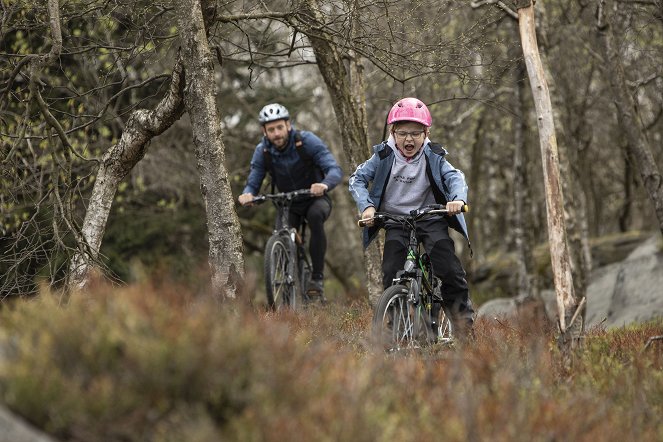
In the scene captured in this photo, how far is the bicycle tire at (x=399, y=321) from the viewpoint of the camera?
652 centimetres

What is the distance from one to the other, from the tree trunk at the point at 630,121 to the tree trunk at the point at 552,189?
9.28 ft

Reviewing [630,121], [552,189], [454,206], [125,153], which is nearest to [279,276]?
[125,153]

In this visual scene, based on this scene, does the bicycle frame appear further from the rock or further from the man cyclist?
the rock

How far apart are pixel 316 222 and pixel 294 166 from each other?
0.70 m

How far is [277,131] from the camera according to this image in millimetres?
10266

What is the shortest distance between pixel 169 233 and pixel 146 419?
12.8 meters

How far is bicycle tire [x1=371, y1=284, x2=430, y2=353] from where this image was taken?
652 centimetres

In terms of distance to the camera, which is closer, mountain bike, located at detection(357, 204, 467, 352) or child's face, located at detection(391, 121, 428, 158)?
mountain bike, located at detection(357, 204, 467, 352)

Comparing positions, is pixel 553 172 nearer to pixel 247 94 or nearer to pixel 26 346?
pixel 26 346

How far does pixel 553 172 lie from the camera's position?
6.86m

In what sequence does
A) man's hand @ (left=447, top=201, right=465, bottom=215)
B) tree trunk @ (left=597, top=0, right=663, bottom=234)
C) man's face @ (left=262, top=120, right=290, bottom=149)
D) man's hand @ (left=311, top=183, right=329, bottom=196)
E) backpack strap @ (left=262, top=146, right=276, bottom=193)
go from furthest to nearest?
1. backpack strap @ (left=262, top=146, right=276, bottom=193)
2. man's face @ (left=262, top=120, right=290, bottom=149)
3. man's hand @ (left=311, top=183, right=329, bottom=196)
4. tree trunk @ (left=597, top=0, right=663, bottom=234)
5. man's hand @ (left=447, top=201, right=465, bottom=215)

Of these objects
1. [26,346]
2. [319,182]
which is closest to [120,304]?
[26,346]

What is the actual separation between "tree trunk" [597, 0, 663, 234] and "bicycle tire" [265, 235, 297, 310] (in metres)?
3.92

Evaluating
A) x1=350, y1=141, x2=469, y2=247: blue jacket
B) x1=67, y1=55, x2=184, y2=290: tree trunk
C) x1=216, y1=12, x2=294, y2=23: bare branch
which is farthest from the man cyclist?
x1=350, y1=141, x2=469, y2=247: blue jacket
